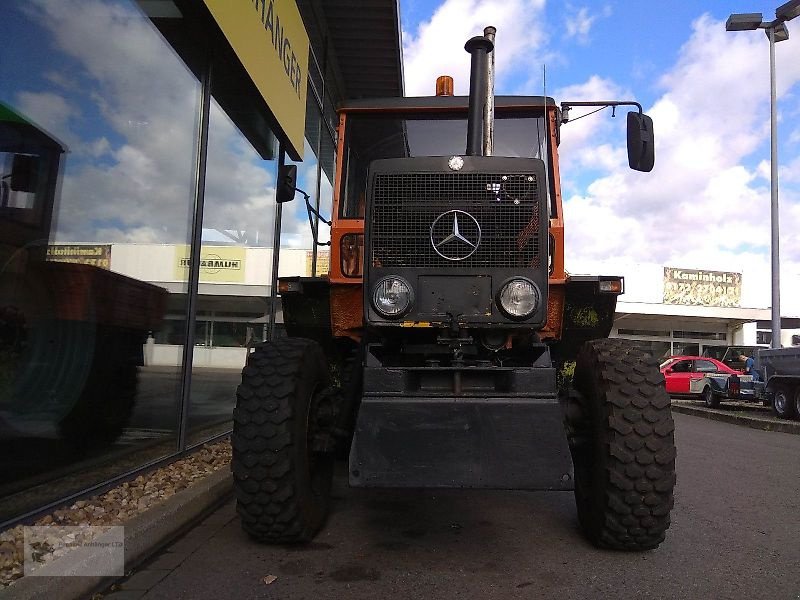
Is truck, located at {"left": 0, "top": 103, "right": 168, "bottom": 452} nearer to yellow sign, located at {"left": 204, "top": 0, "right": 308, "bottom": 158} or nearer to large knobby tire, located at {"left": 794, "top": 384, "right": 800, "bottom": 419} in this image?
yellow sign, located at {"left": 204, "top": 0, "right": 308, "bottom": 158}

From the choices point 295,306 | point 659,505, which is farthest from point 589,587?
point 295,306

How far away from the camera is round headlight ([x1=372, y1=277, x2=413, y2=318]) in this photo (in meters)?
3.50

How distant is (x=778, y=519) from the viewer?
4578mm

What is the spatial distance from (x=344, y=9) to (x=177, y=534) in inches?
304

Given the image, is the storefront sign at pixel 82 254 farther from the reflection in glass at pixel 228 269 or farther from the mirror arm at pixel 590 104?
the mirror arm at pixel 590 104

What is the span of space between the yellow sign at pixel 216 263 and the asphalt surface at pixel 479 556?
81.5 inches

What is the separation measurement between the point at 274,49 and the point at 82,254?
131 inches

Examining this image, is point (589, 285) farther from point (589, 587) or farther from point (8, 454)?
point (8, 454)

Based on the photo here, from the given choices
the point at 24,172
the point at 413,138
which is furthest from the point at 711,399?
the point at 24,172

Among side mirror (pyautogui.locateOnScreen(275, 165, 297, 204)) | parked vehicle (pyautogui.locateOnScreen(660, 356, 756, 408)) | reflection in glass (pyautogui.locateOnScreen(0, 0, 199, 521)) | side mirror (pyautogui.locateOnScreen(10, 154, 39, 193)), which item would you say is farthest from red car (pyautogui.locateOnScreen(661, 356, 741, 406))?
side mirror (pyautogui.locateOnScreen(10, 154, 39, 193))

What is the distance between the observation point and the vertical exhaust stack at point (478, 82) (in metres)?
3.91

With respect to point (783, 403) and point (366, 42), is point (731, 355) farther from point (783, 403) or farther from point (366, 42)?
point (366, 42)

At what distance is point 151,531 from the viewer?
11.8ft

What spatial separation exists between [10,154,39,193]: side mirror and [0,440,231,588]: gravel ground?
6.30 ft
